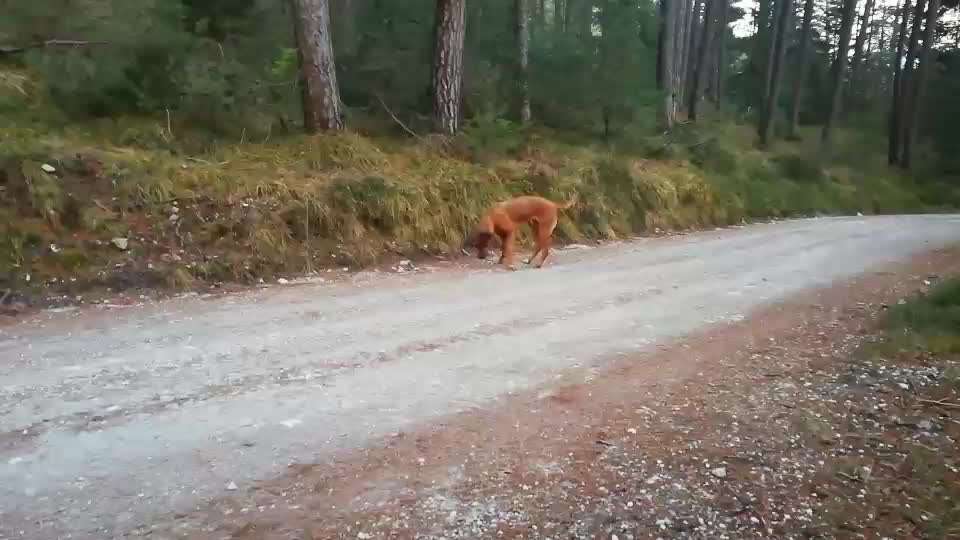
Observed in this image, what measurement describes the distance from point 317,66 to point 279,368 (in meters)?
7.80

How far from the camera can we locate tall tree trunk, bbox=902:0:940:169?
28.4 m

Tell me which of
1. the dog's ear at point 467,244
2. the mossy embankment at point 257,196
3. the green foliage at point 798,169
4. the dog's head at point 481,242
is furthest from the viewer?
the green foliage at point 798,169

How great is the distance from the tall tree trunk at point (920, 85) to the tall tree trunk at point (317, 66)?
2605 cm

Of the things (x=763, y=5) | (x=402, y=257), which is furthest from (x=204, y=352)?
(x=763, y=5)

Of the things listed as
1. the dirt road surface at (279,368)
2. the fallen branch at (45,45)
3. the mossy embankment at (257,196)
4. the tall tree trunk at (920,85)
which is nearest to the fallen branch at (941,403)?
the dirt road surface at (279,368)

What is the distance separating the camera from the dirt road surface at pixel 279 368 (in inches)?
150

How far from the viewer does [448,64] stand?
45.2 ft

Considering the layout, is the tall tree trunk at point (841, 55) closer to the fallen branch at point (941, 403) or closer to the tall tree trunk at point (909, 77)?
the tall tree trunk at point (909, 77)

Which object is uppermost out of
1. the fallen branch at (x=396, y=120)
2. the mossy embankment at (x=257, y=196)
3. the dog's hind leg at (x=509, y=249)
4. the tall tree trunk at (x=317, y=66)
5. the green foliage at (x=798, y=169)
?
the tall tree trunk at (x=317, y=66)

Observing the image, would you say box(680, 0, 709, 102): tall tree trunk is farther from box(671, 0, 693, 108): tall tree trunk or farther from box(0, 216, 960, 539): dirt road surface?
box(0, 216, 960, 539): dirt road surface

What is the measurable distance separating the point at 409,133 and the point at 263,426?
32.5 ft

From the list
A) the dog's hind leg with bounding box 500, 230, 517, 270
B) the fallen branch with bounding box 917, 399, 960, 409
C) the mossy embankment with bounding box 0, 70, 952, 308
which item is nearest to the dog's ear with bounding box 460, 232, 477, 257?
the mossy embankment with bounding box 0, 70, 952, 308

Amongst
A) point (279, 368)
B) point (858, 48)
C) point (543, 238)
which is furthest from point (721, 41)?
point (279, 368)

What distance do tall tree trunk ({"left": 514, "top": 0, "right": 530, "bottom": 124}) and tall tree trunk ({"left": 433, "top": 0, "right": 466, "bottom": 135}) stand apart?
2.03m
